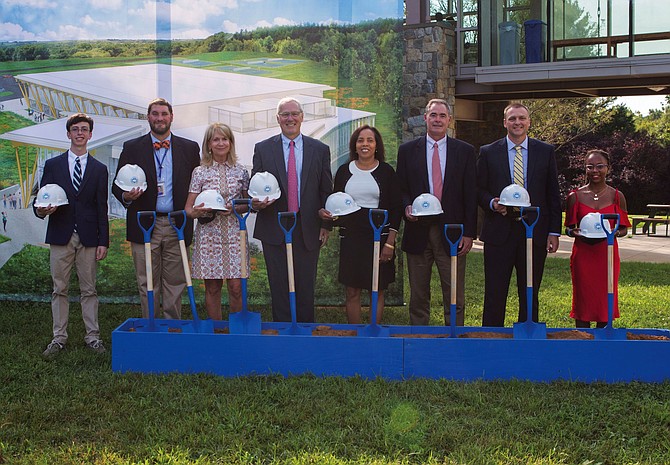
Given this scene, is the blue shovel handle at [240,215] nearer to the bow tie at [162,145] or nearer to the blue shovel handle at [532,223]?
the bow tie at [162,145]

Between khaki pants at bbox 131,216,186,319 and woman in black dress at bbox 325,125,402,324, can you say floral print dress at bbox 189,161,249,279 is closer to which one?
khaki pants at bbox 131,216,186,319

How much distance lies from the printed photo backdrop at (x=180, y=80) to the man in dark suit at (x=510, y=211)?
1.94 meters

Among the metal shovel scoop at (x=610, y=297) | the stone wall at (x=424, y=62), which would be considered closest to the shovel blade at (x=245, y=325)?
the metal shovel scoop at (x=610, y=297)

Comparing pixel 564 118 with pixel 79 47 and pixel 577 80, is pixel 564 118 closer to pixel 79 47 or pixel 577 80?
pixel 577 80

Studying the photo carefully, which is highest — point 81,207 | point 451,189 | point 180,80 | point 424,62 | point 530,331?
point 424,62

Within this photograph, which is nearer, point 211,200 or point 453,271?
point 453,271

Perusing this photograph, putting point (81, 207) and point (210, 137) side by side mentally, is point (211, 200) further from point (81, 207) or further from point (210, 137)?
point (81, 207)

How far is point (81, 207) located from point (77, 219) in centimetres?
9

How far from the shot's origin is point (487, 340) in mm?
4648

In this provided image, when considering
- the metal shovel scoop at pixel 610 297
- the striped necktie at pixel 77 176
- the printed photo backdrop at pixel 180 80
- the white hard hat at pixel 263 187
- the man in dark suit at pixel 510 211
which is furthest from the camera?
the printed photo backdrop at pixel 180 80

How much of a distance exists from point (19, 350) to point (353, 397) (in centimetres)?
277

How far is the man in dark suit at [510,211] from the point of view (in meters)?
5.30

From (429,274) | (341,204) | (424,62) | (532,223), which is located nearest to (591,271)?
(532,223)

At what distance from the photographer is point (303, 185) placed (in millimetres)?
5480
